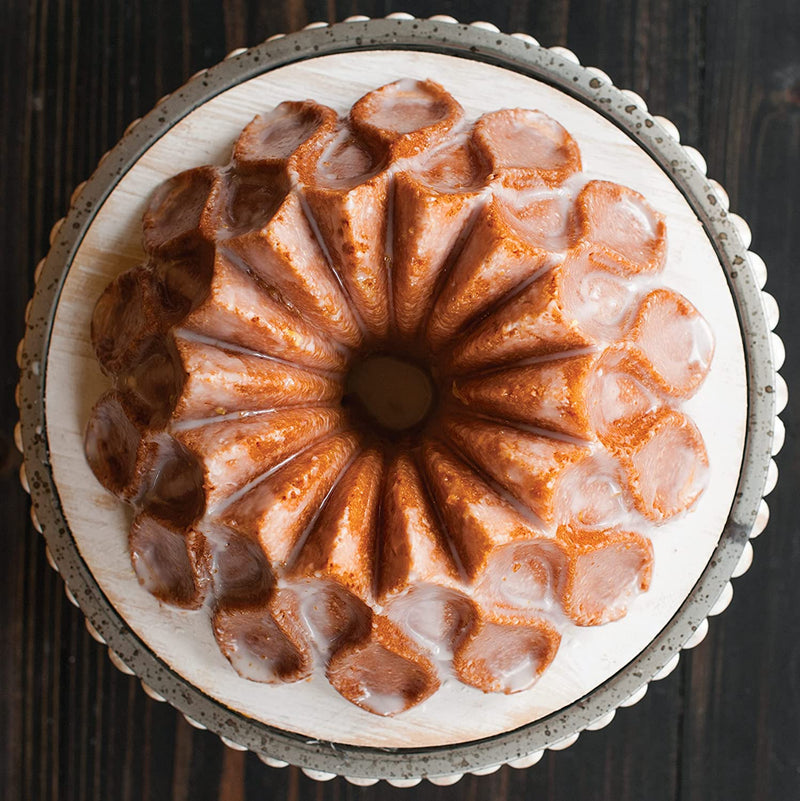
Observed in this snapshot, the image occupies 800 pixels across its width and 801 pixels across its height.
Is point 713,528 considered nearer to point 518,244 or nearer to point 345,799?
point 518,244

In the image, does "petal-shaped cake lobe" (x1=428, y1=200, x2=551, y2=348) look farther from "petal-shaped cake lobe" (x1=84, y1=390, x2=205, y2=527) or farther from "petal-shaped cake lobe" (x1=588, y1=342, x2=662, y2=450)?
"petal-shaped cake lobe" (x1=84, y1=390, x2=205, y2=527)

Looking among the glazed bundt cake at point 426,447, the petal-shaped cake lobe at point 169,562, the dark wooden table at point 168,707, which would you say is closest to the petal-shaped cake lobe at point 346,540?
the glazed bundt cake at point 426,447

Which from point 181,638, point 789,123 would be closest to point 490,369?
point 181,638

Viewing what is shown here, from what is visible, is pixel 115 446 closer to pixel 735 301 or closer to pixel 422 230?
pixel 422 230

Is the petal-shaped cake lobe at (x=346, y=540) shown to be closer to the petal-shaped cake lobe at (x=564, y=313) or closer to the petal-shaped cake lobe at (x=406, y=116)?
the petal-shaped cake lobe at (x=564, y=313)

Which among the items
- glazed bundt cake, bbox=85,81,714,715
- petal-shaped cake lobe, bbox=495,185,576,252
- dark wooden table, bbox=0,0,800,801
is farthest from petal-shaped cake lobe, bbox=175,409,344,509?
dark wooden table, bbox=0,0,800,801

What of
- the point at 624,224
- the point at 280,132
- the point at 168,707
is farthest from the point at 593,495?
the point at 168,707

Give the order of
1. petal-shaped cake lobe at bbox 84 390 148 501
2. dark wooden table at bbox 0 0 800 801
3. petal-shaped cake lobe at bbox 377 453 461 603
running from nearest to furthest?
petal-shaped cake lobe at bbox 377 453 461 603, petal-shaped cake lobe at bbox 84 390 148 501, dark wooden table at bbox 0 0 800 801
